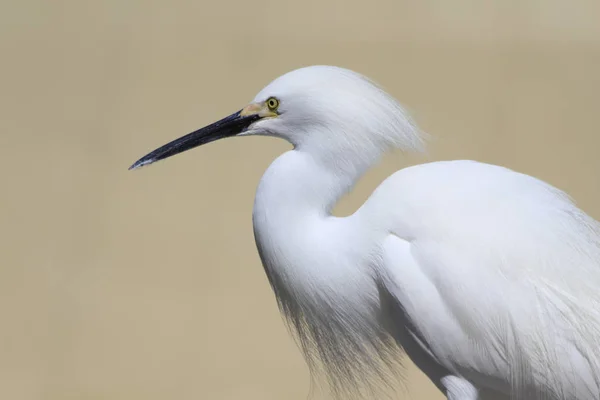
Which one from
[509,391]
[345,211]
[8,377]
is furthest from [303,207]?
[8,377]

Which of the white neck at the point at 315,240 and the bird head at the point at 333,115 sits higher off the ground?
the bird head at the point at 333,115

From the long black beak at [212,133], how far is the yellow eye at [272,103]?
0.03 m

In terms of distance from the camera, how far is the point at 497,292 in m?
1.50

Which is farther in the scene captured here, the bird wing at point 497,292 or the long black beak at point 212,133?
the long black beak at point 212,133

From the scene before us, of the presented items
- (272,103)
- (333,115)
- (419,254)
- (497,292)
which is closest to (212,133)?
(272,103)

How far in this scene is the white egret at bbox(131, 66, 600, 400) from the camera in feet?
4.93

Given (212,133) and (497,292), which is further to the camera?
(212,133)

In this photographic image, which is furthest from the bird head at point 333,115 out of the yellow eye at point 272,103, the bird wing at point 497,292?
the bird wing at point 497,292

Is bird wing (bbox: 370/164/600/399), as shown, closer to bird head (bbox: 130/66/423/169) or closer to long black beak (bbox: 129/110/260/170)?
bird head (bbox: 130/66/423/169)

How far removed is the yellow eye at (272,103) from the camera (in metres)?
1.65

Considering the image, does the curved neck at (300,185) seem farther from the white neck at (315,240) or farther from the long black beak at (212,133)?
the long black beak at (212,133)

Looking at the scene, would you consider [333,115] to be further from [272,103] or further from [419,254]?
[419,254]

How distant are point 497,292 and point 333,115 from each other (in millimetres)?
424

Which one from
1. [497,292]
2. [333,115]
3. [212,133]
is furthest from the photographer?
[212,133]
